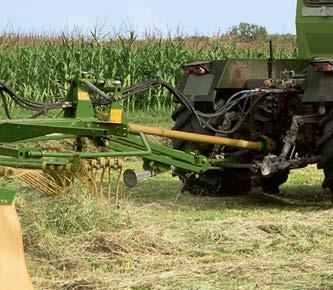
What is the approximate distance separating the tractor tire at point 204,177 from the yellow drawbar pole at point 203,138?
0.51 meters

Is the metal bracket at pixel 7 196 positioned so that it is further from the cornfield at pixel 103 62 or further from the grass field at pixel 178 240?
the cornfield at pixel 103 62

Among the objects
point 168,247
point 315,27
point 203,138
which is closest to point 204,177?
point 203,138

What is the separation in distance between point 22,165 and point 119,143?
966mm

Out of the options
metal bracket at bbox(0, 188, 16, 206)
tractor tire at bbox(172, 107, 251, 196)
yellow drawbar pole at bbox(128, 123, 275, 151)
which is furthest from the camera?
tractor tire at bbox(172, 107, 251, 196)

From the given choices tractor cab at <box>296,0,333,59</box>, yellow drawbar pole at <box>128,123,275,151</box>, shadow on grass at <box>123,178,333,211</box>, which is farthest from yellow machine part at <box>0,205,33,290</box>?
tractor cab at <box>296,0,333,59</box>

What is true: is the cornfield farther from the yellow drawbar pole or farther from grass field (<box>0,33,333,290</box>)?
the yellow drawbar pole

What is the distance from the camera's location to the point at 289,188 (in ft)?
31.5

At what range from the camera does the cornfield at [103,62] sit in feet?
54.6

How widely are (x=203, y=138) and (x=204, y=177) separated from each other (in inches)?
39.2

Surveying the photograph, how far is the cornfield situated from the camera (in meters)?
16.6

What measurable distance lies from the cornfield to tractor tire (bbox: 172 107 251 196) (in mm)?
7711

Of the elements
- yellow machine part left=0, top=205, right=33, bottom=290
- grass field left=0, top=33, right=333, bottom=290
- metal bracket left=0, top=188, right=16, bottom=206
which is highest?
metal bracket left=0, top=188, right=16, bottom=206

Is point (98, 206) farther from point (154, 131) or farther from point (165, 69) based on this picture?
point (165, 69)

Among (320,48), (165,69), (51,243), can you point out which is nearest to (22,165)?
(51,243)
